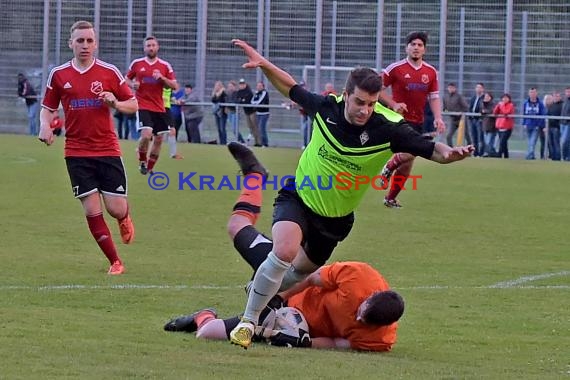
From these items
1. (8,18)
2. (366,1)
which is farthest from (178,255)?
(8,18)

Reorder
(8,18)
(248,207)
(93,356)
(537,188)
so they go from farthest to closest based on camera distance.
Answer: (8,18)
(537,188)
(248,207)
(93,356)

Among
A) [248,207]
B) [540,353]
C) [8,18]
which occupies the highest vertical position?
[8,18]

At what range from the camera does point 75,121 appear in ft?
37.0

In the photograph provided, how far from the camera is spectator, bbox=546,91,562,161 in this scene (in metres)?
32.9

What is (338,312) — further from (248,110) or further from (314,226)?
(248,110)

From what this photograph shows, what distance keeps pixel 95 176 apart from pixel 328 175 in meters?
3.93

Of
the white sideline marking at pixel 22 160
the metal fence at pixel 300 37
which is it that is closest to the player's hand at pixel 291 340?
the white sideline marking at pixel 22 160

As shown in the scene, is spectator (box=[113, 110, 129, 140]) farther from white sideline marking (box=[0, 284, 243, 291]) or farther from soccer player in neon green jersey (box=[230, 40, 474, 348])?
soccer player in neon green jersey (box=[230, 40, 474, 348])

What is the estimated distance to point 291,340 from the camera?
777 cm

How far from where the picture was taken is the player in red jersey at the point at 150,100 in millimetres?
22031

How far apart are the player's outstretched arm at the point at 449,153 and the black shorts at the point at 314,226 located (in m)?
0.84

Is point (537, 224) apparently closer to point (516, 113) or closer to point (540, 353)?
point (540, 353)

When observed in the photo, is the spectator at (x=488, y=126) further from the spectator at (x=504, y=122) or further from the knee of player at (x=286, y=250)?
the knee of player at (x=286, y=250)

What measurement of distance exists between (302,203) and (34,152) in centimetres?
2235
